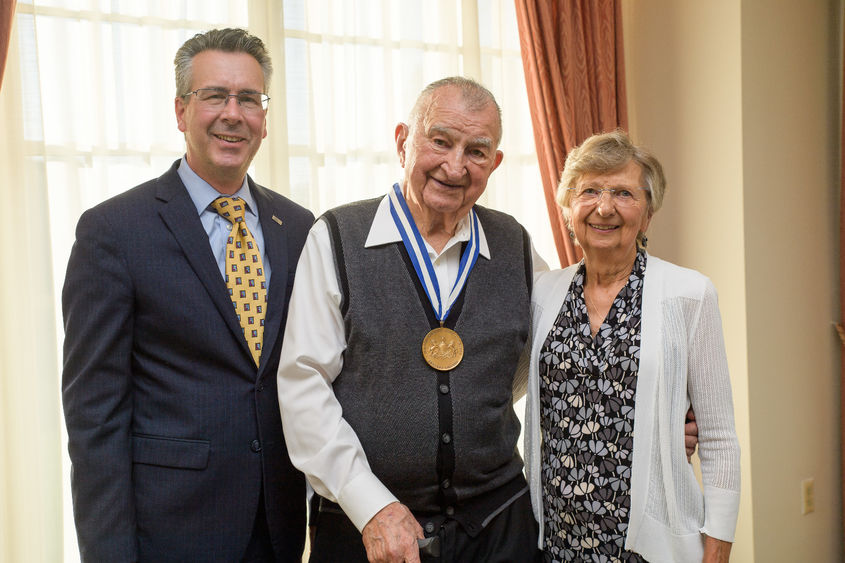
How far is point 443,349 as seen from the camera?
1670mm

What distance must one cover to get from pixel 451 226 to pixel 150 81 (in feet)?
4.56

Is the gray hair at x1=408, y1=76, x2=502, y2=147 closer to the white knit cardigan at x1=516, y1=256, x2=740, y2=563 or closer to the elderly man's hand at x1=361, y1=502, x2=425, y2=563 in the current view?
the white knit cardigan at x1=516, y1=256, x2=740, y2=563

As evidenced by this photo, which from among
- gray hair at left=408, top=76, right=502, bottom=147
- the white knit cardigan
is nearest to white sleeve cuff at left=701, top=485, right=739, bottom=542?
the white knit cardigan

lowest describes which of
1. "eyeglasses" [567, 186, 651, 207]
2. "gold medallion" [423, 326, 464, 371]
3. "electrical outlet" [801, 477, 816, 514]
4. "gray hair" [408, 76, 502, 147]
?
"electrical outlet" [801, 477, 816, 514]

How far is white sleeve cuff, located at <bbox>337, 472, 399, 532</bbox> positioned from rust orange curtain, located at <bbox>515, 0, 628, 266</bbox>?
199 cm

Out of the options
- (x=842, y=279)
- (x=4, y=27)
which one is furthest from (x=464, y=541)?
(x=842, y=279)

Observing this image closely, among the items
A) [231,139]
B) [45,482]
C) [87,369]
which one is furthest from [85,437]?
[45,482]

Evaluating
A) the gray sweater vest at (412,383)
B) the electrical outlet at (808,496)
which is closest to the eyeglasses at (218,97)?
the gray sweater vest at (412,383)

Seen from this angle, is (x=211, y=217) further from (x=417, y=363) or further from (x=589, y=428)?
(x=589, y=428)

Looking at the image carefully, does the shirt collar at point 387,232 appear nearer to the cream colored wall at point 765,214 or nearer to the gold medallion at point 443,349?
the gold medallion at point 443,349

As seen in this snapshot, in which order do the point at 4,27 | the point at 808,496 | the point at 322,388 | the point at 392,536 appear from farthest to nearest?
the point at 808,496 < the point at 4,27 < the point at 322,388 < the point at 392,536

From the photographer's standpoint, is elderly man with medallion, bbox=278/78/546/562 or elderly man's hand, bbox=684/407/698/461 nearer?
elderly man with medallion, bbox=278/78/546/562

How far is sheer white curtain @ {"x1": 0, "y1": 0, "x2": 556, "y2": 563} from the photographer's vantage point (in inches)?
93.0

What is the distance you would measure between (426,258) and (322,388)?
0.40 metres
